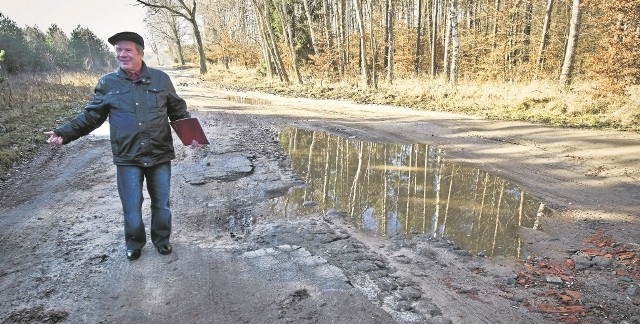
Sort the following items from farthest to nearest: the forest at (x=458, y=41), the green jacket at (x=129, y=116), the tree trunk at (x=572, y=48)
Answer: the tree trunk at (x=572, y=48) → the forest at (x=458, y=41) → the green jacket at (x=129, y=116)

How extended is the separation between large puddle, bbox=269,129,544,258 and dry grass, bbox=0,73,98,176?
5122 mm

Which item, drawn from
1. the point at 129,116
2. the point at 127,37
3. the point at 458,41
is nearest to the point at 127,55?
the point at 127,37

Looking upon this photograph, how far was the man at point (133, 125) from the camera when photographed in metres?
3.41

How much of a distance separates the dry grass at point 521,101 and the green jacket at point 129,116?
9497 millimetres

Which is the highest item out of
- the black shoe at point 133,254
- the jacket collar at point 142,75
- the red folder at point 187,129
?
the jacket collar at point 142,75

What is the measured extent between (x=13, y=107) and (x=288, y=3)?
17413 mm

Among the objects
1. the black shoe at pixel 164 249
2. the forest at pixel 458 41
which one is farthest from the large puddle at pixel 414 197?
the forest at pixel 458 41

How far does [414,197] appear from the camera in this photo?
213 inches

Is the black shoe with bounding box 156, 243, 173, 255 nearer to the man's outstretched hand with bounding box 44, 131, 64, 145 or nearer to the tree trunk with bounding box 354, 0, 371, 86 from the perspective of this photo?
the man's outstretched hand with bounding box 44, 131, 64, 145

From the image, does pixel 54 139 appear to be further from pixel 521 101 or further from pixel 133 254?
pixel 521 101

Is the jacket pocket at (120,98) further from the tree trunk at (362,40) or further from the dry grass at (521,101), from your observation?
the tree trunk at (362,40)

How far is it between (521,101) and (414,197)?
7.96 metres

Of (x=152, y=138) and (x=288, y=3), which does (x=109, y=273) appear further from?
(x=288, y=3)

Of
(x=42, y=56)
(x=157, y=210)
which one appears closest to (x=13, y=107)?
(x=157, y=210)
